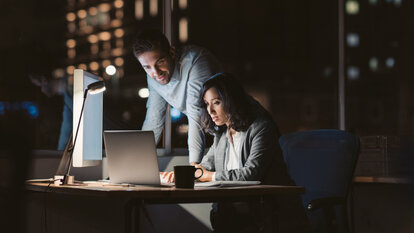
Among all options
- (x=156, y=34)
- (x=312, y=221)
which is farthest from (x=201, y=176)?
(x=156, y=34)

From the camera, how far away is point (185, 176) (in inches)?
78.2

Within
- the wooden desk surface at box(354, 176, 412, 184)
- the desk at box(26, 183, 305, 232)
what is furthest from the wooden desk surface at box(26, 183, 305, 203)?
the wooden desk surface at box(354, 176, 412, 184)

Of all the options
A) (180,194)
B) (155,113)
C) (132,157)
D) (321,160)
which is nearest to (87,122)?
(132,157)

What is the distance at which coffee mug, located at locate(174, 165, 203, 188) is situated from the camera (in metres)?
1.98

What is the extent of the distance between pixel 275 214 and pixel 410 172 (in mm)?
2128

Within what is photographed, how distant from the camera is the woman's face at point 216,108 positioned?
8.20 feet

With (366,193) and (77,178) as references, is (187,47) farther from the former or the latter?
(366,193)

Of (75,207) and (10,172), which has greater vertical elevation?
(10,172)

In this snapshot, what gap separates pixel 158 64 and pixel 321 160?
1.15 metres

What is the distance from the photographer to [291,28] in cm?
4906

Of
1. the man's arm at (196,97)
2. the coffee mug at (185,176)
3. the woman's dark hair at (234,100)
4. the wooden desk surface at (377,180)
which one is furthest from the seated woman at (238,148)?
the wooden desk surface at (377,180)

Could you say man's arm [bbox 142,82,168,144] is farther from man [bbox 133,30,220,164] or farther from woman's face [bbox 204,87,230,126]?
woman's face [bbox 204,87,230,126]

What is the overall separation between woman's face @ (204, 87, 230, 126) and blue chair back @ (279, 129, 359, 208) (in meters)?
0.37

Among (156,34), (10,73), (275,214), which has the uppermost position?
(156,34)
